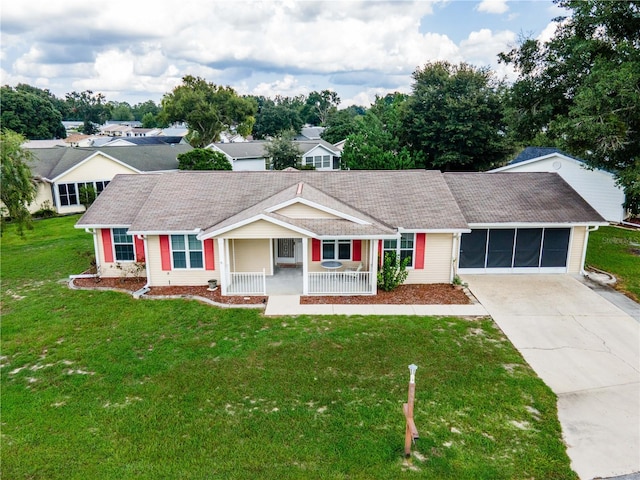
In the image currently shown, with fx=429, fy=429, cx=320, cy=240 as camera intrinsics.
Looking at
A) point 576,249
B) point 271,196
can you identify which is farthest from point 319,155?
point 576,249

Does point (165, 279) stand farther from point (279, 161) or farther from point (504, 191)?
point (279, 161)

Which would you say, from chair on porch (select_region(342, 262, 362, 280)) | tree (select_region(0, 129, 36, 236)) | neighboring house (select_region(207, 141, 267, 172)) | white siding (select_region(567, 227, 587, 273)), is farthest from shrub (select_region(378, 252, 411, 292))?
neighboring house (select_region(207, 141, 267, 172))

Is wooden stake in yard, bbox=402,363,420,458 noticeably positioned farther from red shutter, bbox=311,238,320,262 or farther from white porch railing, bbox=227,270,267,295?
red shutter, bbox=311,238,320,262

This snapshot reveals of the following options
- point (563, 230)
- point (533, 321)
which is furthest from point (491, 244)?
point (533, 321)

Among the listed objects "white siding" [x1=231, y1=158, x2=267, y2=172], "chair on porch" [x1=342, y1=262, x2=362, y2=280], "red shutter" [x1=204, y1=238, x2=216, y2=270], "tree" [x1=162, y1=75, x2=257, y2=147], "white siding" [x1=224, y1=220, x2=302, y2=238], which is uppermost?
→ "tree" [x1=162, y1=75, x2=257, y2=147]

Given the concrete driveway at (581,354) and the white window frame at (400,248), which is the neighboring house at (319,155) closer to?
the white window frame at (400,248)

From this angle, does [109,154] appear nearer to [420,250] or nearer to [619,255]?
[420,250]
